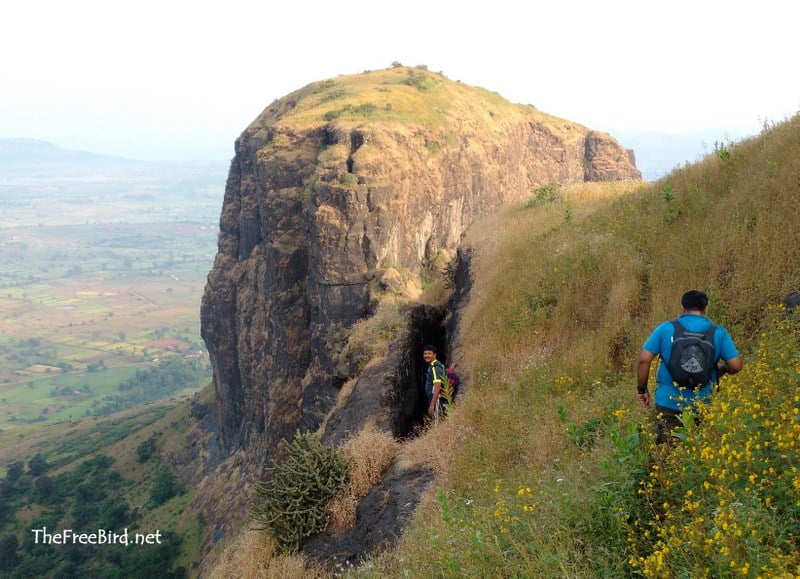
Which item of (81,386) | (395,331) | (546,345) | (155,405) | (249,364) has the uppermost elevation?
(546,345)

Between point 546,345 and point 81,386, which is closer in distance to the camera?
point 546,345

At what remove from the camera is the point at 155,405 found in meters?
75.5

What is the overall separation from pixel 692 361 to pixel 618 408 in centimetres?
137

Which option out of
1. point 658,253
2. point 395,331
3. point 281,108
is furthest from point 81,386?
point 658,253

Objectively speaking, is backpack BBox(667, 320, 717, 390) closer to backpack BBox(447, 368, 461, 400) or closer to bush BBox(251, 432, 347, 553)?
bush BBox(251, 432, 347, 553)

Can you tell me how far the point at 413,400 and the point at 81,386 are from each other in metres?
139

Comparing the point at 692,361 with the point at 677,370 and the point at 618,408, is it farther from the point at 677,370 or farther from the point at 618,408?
the point at 618,408

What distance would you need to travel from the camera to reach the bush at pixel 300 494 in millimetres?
6898

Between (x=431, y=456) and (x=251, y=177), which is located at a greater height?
(x=251, y=177)

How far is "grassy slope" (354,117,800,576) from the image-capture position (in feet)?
11.3

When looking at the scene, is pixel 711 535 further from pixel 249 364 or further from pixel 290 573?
pixel 249 364

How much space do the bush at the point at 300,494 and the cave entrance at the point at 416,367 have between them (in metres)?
2.33

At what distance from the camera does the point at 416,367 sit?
42.3 feet

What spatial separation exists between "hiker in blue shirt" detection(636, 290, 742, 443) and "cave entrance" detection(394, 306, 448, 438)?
17.8 ft
